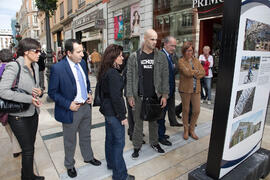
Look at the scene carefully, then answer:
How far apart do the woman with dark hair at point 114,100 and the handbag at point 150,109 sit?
0.60 meters

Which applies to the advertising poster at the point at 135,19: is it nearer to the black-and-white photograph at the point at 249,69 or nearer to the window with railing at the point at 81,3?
the window with railing at the point at 81,3

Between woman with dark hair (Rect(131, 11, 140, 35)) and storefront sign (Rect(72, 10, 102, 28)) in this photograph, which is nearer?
woman with dark hair (Rect(131, 11, 140, 35))

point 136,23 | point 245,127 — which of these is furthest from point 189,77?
point 136,23

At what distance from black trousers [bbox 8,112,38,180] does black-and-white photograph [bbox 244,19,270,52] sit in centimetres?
242

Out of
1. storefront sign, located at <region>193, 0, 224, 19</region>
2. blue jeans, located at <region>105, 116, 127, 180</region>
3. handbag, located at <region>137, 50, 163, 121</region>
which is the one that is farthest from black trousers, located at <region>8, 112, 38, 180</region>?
storefront sign, located at <region>193, 0, 224, 19</region>

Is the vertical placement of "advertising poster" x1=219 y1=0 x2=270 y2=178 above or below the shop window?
below

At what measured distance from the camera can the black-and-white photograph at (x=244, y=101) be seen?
189 cm

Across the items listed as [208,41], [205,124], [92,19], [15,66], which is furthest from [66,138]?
[92,19]

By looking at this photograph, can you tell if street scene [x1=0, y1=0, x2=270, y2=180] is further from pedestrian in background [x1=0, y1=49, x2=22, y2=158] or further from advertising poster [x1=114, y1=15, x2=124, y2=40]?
advertising poster [x1=114, y1=15, x2=124, y2=40]

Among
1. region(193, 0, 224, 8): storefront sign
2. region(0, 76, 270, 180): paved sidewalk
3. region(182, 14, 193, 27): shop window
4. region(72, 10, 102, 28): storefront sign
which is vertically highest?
region(72, 10, 102, 28): storefront sign

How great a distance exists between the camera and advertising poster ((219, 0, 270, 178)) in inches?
68.0

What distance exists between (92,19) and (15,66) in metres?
16.2

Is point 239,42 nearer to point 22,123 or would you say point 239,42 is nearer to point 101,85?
point 101,85

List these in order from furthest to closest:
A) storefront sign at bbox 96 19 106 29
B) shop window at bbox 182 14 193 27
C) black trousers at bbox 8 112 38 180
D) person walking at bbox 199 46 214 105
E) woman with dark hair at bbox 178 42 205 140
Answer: storefront sign at bbox 96 19 106 29 → shop window at bbox 182 14 193 27 → person walking at bbox 199 46 214 105 → woman with dark hair at bbox 178 42 205 140 → black trousers at bbox 8 112 38 180
